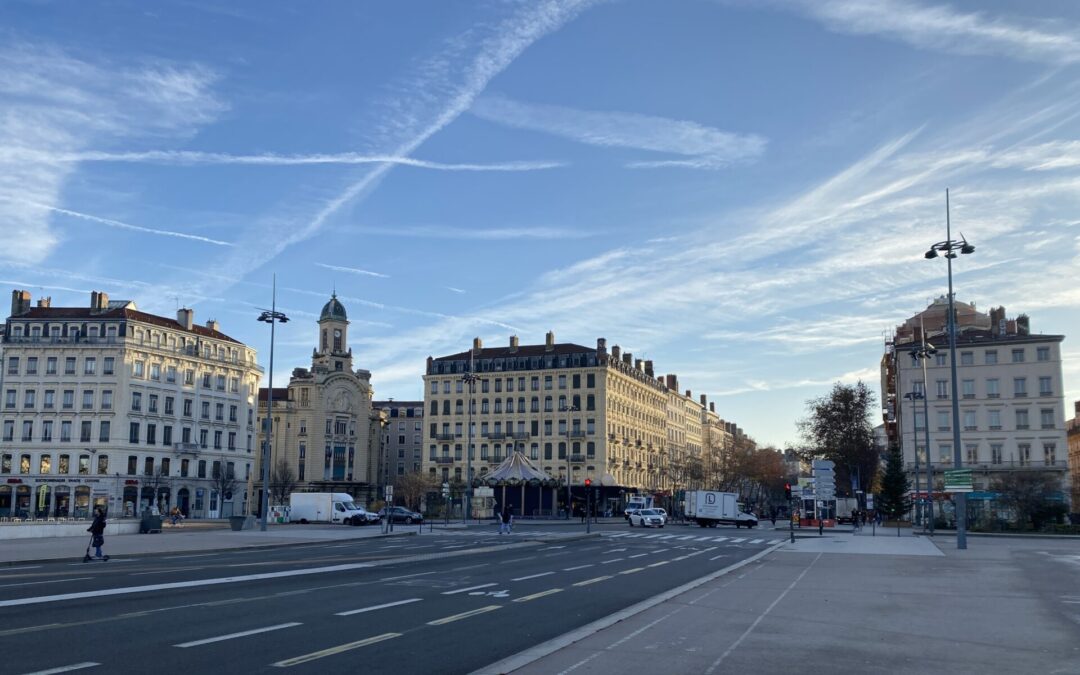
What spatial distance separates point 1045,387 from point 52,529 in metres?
79.6

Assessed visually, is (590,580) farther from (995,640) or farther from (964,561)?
(964,561)

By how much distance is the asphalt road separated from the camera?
33.8ft

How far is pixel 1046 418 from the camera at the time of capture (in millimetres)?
81812

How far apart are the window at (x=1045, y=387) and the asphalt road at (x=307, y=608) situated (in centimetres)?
6760

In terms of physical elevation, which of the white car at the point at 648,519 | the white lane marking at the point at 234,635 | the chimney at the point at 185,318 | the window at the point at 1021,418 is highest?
the chimney at the point at 185,318

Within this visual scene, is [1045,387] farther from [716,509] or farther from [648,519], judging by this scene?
[648,519]

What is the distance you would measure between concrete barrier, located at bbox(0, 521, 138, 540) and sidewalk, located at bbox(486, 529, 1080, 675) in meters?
30.1

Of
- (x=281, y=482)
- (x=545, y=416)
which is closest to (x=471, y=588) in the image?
(x=545, y=416)

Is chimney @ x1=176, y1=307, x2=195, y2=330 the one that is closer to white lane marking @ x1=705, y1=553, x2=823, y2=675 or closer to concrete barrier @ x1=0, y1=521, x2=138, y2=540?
concrete barrier @ x1=0, y1=521, x2=138, y2=540

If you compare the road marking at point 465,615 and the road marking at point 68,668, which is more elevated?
the road marking at point 68,668

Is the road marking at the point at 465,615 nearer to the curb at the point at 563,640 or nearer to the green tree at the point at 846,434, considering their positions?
the curb at the point at 563,640

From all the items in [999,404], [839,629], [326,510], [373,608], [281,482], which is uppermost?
[999,404]

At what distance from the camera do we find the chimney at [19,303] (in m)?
89.0

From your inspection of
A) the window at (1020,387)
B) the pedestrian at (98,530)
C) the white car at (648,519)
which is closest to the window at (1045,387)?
the window at (1020,387)
